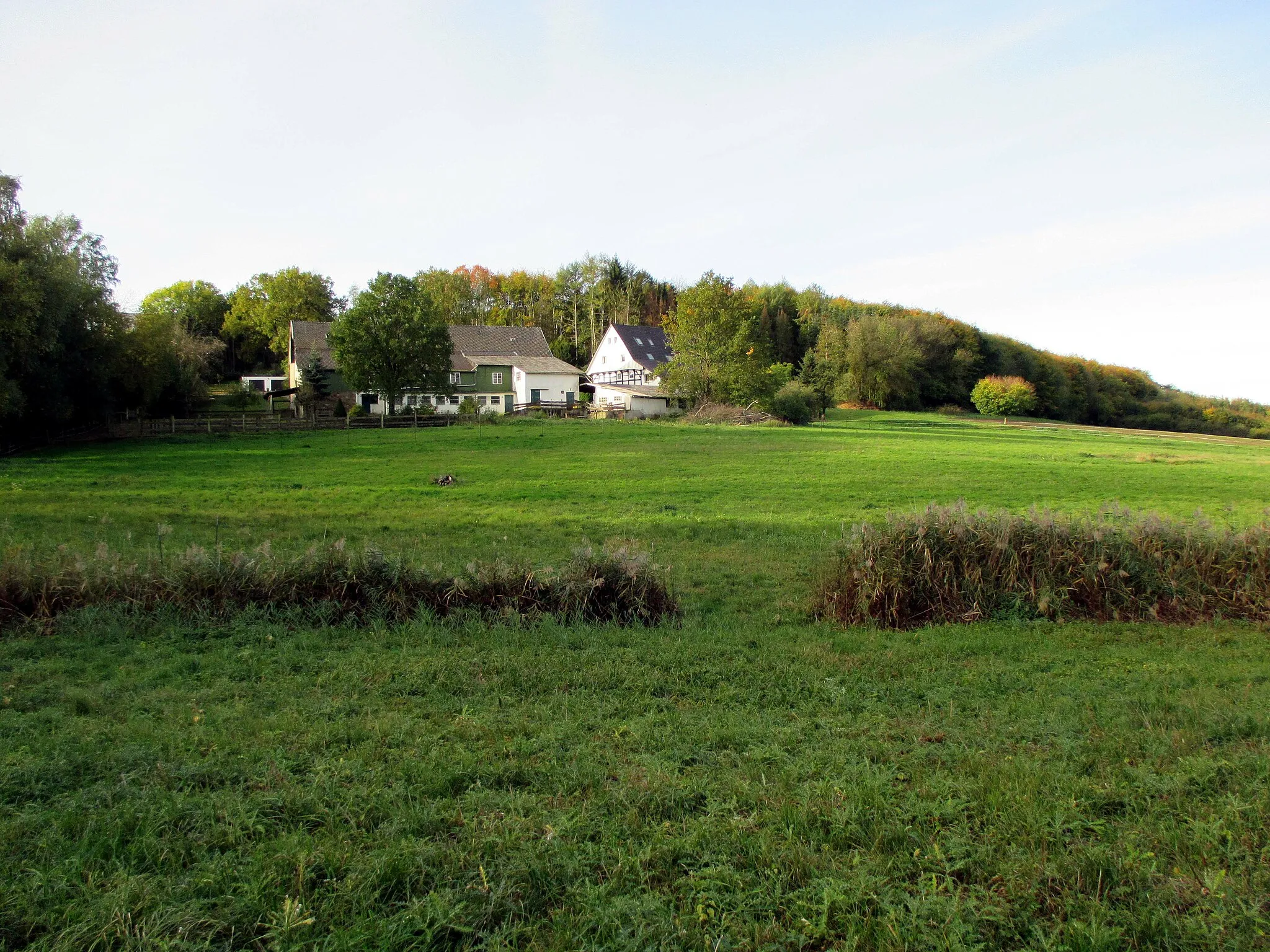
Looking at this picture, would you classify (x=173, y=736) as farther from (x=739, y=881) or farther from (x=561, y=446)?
(x=561, y=446)

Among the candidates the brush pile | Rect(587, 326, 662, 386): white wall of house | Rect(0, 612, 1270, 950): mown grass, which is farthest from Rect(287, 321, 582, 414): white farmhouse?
Rect(0, 612, 1270, 950): mown grass

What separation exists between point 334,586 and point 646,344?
6649cm

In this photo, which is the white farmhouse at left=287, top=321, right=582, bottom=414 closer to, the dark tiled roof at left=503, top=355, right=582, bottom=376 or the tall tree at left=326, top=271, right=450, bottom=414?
the dark tiled roof at left=503, top=355, right=582, bottom=376

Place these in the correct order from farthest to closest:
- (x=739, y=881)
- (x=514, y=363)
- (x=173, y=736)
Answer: (x=514, y=363), (x=173, y=736), (x=739, y=881)

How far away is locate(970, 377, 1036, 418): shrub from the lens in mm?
72500

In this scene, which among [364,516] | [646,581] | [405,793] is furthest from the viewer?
[364,516]

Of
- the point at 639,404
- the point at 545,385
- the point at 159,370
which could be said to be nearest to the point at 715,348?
the point at 639,404

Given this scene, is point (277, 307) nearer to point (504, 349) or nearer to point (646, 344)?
point (504, 349)

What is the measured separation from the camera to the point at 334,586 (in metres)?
9.41

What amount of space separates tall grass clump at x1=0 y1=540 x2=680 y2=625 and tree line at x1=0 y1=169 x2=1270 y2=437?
24988 millimetres

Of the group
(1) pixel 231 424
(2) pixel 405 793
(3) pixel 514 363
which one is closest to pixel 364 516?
(2) pixel 405 793

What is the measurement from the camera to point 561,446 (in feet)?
114

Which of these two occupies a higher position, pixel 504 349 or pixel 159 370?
pixel 504 349

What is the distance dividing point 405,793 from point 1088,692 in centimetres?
596
